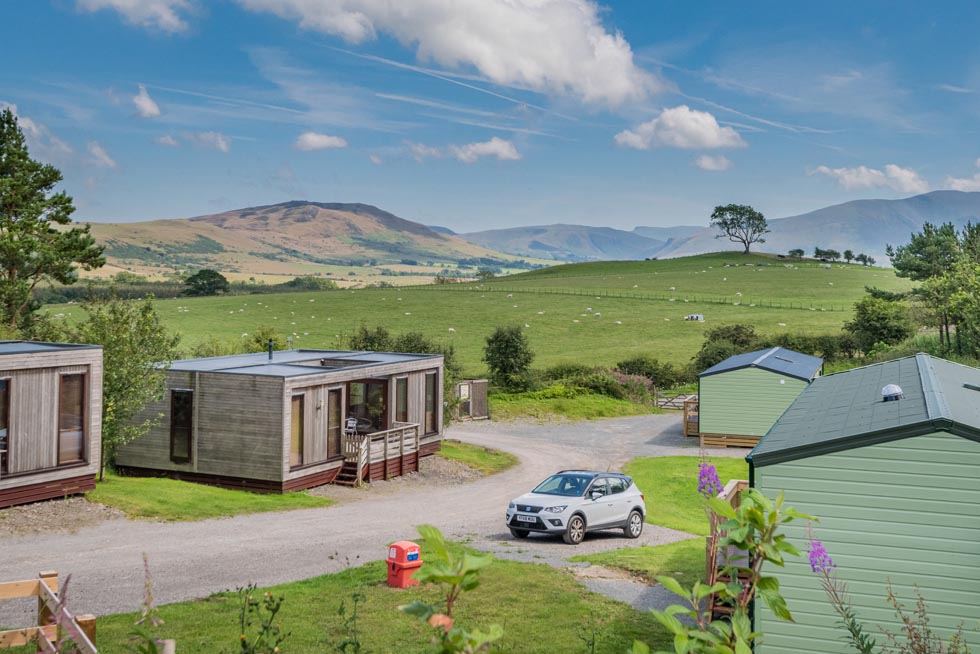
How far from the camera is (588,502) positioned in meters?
18.7

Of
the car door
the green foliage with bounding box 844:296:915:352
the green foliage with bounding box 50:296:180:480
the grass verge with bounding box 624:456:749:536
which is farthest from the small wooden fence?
the green foliage with bounding box 844:296:915:352

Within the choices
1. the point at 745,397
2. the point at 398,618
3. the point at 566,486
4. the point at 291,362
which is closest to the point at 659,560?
the point at 566,486

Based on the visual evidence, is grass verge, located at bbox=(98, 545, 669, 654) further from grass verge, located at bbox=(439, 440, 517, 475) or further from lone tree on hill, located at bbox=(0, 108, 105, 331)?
lone tree on hill, located at bbox=(0, 108, 105, 331)

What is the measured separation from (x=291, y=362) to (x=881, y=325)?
41.2 metres

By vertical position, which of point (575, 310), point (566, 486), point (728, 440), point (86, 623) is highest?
point (575, 310)

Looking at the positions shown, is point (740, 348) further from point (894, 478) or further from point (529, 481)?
point (894, 478)

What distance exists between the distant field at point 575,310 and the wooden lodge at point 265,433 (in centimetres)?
2542

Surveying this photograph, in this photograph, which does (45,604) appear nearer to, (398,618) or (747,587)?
(398,618)

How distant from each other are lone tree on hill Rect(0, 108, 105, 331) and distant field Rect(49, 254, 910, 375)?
16714 millimetres

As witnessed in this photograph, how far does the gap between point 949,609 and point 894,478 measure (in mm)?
1663

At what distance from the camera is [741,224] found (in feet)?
491

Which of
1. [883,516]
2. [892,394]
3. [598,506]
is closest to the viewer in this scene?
[883,516]

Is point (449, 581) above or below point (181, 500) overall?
above

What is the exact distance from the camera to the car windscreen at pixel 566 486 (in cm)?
1898
